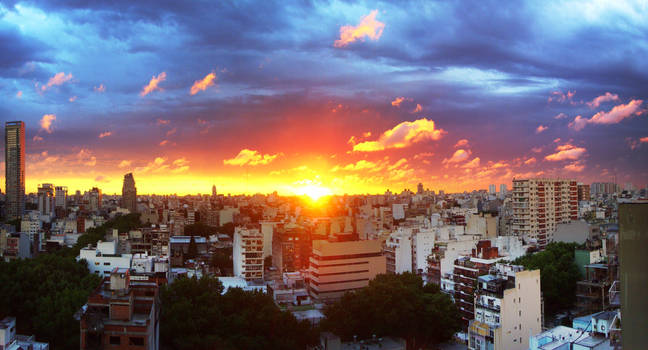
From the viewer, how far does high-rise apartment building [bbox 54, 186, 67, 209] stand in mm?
34688

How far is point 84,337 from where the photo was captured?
5.48 meters

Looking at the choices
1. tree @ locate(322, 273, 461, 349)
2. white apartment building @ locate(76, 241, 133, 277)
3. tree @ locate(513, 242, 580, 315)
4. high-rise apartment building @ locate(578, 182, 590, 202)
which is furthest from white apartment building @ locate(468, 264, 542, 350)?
high-rise apartment building @ locate(578, 182, 590, 202)

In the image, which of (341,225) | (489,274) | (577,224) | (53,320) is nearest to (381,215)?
(341,225)

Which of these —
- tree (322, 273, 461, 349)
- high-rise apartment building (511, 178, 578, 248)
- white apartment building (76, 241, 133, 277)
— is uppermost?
high-rise apartment building (511, 178, 578, 248)

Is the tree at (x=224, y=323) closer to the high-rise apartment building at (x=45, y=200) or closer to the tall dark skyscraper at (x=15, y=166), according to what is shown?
the high-rise apartment building at (x=45, y=200)

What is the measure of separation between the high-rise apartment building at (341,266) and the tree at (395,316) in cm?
343

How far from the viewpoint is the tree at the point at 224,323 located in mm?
7441

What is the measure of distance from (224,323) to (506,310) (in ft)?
15.0

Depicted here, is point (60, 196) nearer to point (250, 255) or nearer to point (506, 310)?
point (250, 255)

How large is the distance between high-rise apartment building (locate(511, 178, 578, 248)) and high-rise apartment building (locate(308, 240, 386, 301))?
516 cm

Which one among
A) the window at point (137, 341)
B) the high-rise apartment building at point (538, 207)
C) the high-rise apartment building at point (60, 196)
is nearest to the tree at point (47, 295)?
the window at point (137, 341)

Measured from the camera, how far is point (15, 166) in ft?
98.3

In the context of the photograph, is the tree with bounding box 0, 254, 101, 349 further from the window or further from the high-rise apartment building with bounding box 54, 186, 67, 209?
the high-rise apartment building with bounding box 54, 186, 67, 209

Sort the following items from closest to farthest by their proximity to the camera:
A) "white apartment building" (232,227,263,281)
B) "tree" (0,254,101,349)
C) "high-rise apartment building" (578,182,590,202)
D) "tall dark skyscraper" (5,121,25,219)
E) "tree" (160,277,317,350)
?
"tree" (160,277,317,350)
"tree" (0,254,101,349)
"white apartment building" (232,227,263,281)
"high-rise apartment building" (578,182,590,202)
"tall dark skyscraper" (5,121,25,219)
